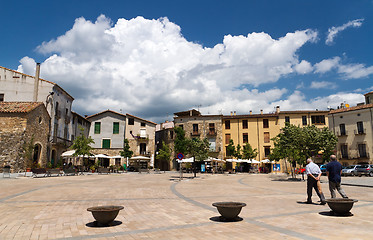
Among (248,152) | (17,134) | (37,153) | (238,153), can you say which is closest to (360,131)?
(248,152)

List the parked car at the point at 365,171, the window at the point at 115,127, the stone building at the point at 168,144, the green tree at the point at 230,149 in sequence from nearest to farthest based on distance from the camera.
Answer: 1. the parked car at the point at 365,171
2. the green tree at the point at 230,149
3. the window at the point at 115,127
4. the stone building at the point at 168,144

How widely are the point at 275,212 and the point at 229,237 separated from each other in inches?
117

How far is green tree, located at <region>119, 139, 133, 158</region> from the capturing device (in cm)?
3966

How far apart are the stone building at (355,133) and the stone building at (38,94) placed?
39.3 metres

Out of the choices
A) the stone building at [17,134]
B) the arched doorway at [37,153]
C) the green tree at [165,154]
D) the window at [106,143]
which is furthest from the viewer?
the window at [106,143]

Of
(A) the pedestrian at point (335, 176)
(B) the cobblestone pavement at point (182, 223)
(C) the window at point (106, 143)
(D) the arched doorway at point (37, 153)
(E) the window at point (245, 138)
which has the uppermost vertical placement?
(E) the window at point (245, 138)

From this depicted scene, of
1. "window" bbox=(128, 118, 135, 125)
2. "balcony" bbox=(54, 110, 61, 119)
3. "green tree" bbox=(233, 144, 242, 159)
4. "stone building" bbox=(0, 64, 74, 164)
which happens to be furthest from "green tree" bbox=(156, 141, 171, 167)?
"balcony" bbox=(54, 110, 61, 119)

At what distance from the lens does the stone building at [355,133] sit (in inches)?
1454

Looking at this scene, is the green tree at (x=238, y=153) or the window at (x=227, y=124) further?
the window at (x=227, y=124)

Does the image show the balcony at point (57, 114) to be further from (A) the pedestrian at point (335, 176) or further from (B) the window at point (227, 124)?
(A) the pedestrian at point (335, 176)

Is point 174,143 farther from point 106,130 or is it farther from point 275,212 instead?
point 275,212

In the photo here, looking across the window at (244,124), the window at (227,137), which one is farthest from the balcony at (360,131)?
the window at (227,137)

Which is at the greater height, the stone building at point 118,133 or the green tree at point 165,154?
the stone building at point 118,133

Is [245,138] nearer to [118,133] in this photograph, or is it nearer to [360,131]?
[360,131]
